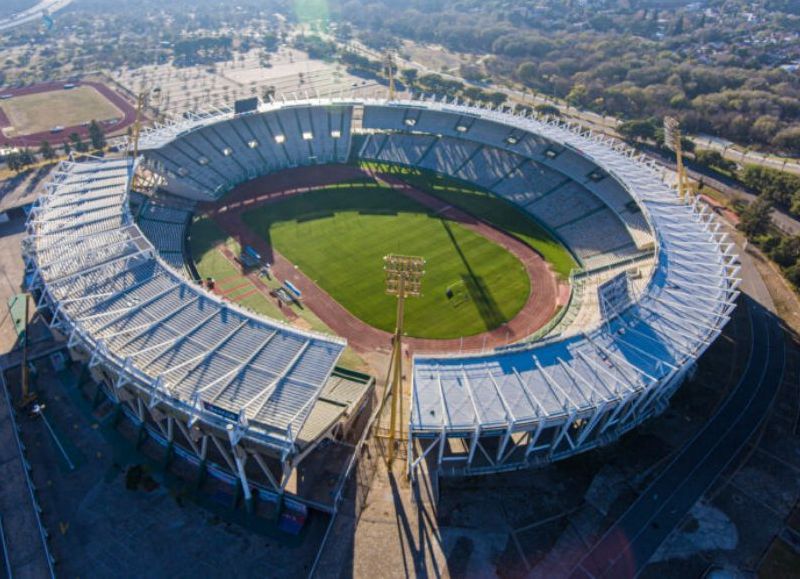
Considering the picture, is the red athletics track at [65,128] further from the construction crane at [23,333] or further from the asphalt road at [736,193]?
the asphalt road at [736,193]

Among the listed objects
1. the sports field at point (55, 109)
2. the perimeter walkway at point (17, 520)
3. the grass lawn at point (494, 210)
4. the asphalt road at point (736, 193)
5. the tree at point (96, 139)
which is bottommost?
the perimeter walkway at point (17, 520)

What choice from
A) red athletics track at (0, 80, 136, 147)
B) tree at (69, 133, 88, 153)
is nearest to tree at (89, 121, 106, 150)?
tree at (69, 133, 88, 153)

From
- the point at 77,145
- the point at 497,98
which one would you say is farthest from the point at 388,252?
the point at 497,98

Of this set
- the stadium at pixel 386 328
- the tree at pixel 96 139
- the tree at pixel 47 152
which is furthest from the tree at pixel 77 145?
the stadium at pixel 386 328

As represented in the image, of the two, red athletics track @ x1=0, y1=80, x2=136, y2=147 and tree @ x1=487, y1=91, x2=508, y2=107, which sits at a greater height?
tree @ x1=487, y1=91, x2=508, y2=107

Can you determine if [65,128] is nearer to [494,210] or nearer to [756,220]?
[494,210]

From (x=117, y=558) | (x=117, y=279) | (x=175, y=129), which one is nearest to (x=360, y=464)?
(x=117, y=558)

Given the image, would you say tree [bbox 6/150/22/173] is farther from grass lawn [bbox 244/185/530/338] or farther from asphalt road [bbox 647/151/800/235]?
asphalt road [bbox 647/151/800/235]
